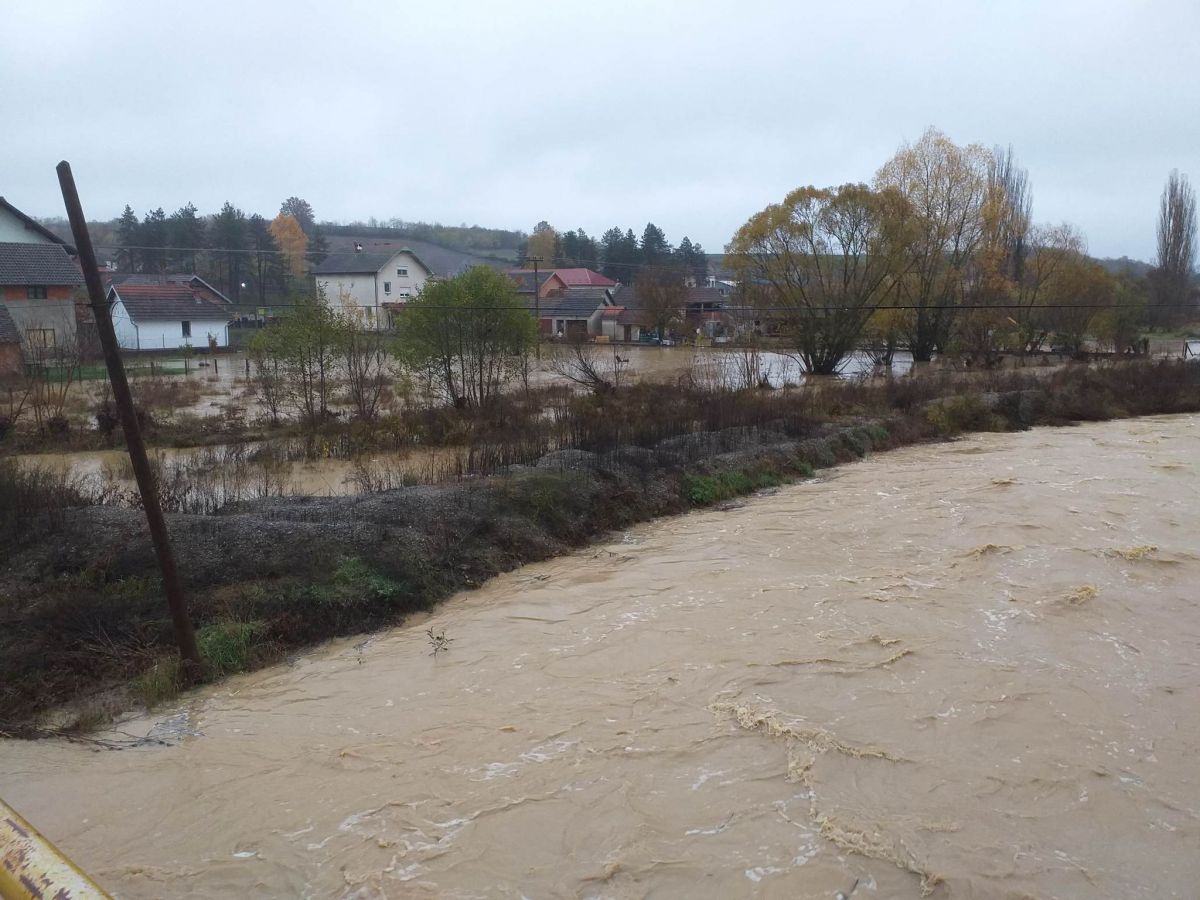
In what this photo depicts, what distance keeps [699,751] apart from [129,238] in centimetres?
7825

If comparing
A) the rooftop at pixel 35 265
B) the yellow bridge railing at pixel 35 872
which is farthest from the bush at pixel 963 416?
the rooftop at pixel 35 265

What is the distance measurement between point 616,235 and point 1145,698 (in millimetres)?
96803

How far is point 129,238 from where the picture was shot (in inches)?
2808

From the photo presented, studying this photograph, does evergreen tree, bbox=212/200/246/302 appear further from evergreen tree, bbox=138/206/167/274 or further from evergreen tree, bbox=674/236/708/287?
evergreen tree, bbox=674/236/708/287

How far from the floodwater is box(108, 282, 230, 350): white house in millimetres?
46074

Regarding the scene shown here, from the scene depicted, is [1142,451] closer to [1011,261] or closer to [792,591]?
[792,591]

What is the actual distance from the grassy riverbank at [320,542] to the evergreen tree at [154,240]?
64398mm

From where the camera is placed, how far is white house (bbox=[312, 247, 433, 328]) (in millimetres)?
64500

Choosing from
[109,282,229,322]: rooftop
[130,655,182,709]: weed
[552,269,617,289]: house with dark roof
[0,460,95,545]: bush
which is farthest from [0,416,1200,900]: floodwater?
[552,269,617,289]: house with dark roof

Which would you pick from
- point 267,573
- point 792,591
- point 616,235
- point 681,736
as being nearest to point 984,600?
point 792,591

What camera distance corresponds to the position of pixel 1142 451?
19.9m

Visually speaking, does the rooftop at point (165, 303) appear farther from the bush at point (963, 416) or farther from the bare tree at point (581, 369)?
the bush at point (963, 416)

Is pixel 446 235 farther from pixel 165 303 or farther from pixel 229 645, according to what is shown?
pixel 229 645

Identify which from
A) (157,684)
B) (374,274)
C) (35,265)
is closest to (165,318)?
(35,265)
